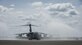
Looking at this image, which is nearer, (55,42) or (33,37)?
(55,42)

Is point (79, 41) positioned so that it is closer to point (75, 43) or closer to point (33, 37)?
point (75, 43)

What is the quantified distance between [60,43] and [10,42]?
2.06 metres

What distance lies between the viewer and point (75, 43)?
7047 millimetres

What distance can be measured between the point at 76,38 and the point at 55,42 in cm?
86

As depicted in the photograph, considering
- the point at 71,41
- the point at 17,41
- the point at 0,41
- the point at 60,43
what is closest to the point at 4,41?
the point at 0,41

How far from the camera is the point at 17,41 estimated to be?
780 cm

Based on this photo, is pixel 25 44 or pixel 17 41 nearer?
pixel 25 44

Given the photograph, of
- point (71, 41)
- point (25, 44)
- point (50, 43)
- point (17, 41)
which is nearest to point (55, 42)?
point (50, 43)

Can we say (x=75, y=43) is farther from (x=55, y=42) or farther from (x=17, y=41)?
(x=17, y=41)

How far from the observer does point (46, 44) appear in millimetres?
7281

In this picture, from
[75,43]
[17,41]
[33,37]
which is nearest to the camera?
[75,43]

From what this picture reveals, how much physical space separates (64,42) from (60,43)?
0.18m

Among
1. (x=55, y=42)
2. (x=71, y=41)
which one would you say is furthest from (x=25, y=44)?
(x=71, y=41)

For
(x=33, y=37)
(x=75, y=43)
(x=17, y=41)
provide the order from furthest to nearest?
(x=33, y=37)
(x=17, y=41)
(x=75, y=43)
